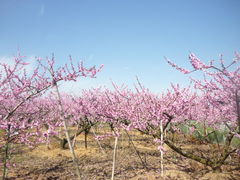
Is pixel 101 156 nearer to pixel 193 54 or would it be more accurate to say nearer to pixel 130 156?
pixel 130 156

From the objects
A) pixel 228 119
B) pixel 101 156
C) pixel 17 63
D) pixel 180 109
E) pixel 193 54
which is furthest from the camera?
pixel 101 156

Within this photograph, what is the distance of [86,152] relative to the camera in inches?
569

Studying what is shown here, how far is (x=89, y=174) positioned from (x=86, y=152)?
16.3 ft

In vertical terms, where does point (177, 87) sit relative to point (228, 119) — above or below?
above

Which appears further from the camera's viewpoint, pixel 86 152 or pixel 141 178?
pixel 86 152

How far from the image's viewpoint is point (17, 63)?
599cm

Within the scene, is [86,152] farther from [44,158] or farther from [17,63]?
[17,63]

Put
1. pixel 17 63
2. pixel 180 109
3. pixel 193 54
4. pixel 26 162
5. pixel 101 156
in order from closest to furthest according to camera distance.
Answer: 1. pixel 193 54
2. pixel 17 63
3. pixel 180 109
4. pixel 26 162
5. pixel 101 156

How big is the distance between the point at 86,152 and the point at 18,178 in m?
5.64

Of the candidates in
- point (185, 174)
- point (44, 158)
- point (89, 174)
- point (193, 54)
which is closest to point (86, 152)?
point (44, 158)

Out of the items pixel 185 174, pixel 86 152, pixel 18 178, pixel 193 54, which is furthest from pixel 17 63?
pixel 86 152

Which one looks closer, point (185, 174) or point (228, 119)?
point (185, 174)

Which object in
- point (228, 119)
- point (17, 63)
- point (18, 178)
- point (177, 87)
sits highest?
point (17, 63)

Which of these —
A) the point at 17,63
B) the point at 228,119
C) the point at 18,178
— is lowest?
the point at 18,178
